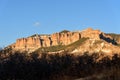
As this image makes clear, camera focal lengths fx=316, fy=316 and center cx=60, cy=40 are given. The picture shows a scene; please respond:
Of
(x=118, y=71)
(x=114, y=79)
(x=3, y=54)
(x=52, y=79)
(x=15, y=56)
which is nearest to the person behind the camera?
(x=114, y=79)

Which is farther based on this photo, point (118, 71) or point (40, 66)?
point (40, 66)

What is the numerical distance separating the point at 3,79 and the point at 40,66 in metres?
3.01

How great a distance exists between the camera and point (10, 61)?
24.1 metres

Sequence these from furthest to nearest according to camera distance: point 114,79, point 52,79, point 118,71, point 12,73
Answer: point 12,73 → point 52,79 → point 118,71 → point 114,79

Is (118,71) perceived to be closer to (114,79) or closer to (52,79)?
(114,79)

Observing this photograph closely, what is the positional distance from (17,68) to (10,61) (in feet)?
9.59

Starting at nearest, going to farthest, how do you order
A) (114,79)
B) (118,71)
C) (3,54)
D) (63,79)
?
(114,79)
(118,71)
(63,79)
(3,54)

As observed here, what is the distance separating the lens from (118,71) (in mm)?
6797

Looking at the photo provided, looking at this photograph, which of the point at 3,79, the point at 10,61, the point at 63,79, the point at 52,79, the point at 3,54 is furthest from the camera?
the point at 3,54

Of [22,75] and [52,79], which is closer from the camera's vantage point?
[52,79]

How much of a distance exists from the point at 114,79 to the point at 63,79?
2.26 metres

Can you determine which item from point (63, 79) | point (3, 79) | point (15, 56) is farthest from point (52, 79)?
point (15, 56)

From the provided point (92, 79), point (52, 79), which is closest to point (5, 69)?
point (52, 79)

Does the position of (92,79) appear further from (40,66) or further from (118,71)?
(40,66)
